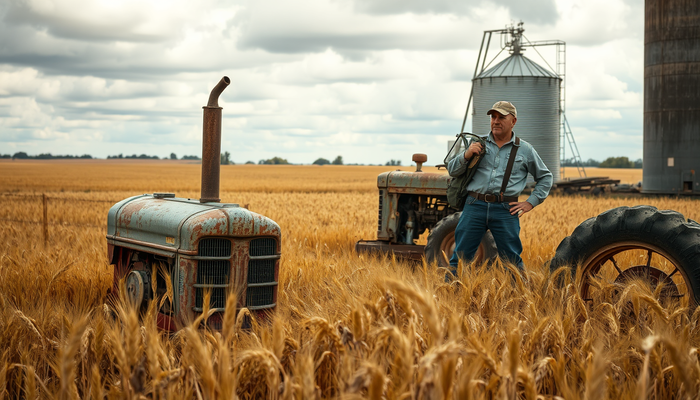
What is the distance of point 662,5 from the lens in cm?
2248

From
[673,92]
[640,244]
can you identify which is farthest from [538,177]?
[673,92]

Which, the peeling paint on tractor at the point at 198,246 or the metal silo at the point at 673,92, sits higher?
the metal silo at the point at 673,92

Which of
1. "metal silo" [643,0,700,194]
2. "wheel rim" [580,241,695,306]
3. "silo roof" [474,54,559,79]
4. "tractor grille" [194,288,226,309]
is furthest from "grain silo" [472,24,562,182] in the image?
"tractor grille" [194,288,226,309]

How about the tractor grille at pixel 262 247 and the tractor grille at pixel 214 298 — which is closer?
the tractor grille at pixel 214 298

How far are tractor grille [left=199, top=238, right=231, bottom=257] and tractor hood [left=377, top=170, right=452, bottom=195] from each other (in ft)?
12.9

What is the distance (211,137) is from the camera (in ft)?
15.2

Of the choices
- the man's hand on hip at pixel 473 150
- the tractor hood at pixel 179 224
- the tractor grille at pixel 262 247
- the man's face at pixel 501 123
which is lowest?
the tractor grille at pixel 262 247

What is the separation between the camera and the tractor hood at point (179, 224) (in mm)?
4160

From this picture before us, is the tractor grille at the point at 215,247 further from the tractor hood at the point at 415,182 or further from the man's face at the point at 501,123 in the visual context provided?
the tractor hood at the point at 415,182

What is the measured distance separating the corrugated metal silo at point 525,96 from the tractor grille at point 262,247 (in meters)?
19.8

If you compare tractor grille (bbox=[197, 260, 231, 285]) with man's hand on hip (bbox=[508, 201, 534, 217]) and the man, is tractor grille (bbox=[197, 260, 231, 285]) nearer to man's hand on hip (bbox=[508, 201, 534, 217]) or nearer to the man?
the man

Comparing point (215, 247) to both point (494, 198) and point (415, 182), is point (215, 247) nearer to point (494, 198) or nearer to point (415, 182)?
point (494, 198)

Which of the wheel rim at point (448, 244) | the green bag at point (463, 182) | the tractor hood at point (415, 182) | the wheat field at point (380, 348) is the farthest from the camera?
the tractor hood at point (415, 182)

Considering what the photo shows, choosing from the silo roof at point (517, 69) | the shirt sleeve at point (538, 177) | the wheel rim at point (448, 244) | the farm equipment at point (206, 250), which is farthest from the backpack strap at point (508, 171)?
the silo roof at point (517, 69)
